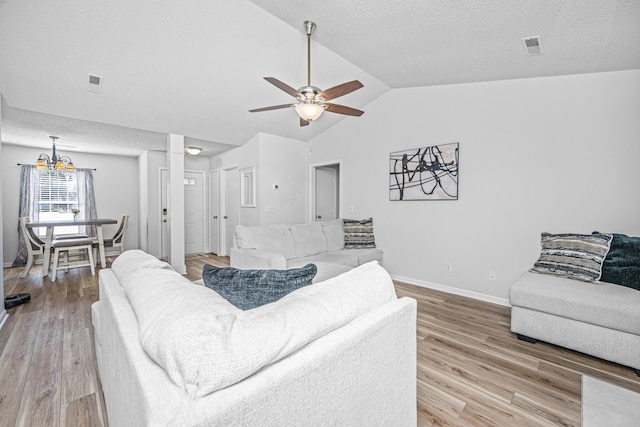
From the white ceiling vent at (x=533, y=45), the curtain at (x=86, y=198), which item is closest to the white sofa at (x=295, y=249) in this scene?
the white ceiling vent at (x=533, y=45)

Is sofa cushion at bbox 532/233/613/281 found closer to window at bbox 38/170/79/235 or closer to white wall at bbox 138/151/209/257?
white wall at bbox 138/151/209/257

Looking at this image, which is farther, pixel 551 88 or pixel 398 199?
pixel 398 199

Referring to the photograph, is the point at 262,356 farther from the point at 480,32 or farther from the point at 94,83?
the point at 94,83

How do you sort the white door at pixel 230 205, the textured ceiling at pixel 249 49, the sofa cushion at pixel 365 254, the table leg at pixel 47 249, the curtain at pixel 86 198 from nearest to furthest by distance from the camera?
the textured ceiling at pixel 249 49 < the sofa cushion at pixel 365 254 < the table leg at pixel 47 249 < the white door at pixel 230 205 < the curtain at pixel 86 198

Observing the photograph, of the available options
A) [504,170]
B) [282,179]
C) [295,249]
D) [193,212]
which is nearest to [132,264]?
[295,249]

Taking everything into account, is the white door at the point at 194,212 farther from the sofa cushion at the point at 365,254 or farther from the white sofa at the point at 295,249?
the sofa cushion at the point at 365,254

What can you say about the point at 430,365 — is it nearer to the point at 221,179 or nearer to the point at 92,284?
the point at 92,284

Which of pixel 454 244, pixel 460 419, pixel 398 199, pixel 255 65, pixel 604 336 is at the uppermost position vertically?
pixel 255 65

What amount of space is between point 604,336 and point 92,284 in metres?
5.83

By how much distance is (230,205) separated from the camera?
604 cm

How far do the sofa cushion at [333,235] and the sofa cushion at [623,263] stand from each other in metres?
2.93

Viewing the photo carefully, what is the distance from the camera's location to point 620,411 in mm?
1622

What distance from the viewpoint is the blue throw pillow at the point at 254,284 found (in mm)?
1190

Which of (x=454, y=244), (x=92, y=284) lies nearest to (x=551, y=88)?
(x=454, y=244)
